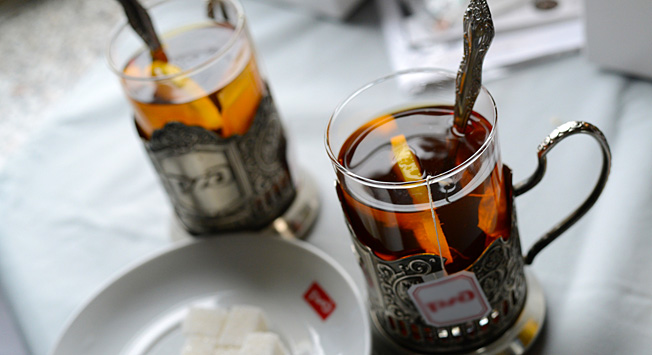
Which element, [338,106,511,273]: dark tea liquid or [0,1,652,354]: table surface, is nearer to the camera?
[338,106,511,273]: dark tea liquid

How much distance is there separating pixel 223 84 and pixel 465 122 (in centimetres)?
22

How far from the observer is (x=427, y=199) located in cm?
42

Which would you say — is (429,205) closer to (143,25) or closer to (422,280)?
(422,280)

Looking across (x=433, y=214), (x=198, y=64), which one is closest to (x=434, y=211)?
(x=433, y=214)

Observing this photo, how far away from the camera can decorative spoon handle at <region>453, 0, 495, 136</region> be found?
1.29ft

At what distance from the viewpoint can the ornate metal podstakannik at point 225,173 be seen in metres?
0.59

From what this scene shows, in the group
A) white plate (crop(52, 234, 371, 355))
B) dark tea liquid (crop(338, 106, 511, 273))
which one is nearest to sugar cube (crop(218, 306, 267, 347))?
white plate (crop(52, 234, 371, 355))

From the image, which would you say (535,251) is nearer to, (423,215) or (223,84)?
(423,215)

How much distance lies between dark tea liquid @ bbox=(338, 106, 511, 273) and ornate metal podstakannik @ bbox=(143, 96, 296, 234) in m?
0.16

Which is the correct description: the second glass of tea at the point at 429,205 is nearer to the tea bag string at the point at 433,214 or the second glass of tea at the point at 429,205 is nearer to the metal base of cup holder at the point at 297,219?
the tea bag string at the point at 433,214

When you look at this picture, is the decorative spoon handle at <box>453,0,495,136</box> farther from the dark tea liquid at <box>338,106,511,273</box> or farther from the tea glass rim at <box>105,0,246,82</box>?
the tea glass rim at <box>105,0,246,82</box>

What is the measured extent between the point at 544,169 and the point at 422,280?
0.11 meters

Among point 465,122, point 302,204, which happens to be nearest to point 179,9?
point 302,204

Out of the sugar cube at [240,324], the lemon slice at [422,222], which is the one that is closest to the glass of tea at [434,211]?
the lemon slice at [422,222]
